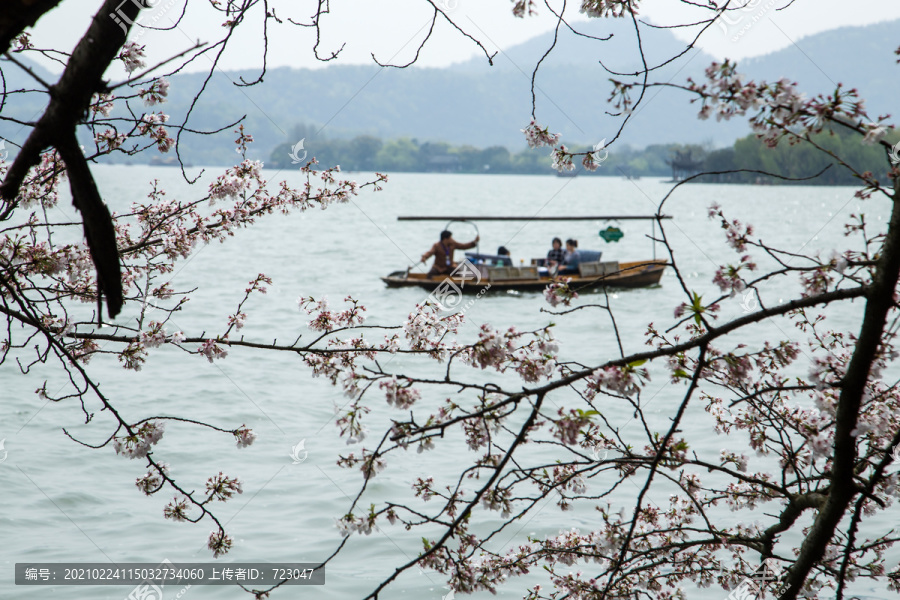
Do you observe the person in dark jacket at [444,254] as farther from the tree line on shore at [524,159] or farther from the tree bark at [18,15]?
the tree line on shore at [524,159]

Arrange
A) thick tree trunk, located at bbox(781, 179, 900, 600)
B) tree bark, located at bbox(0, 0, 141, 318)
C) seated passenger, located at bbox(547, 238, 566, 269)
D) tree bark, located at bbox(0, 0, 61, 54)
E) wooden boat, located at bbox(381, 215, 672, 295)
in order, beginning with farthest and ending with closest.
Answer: seated passenger, located at bbox(547, 238, 566, 269)
wooden boat, located at bbox(381, 215, 672, 295)
tree bark, located at bbox(0, 0, 141, 318)
thick tree trunk, located at bbox(781, 179, 900, 600)
tree bark, located at bbox(0, 0, 61, 54)

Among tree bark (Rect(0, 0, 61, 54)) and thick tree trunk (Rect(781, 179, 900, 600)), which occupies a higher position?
tree bark (Rect(0, 0, 61, 54))

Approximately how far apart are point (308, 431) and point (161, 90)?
8167 mm

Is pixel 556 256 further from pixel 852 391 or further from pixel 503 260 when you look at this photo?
pixel 852 391

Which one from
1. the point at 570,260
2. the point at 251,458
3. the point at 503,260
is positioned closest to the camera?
the point at 251,458

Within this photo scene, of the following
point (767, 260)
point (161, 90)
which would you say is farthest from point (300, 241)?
point (161, 90)

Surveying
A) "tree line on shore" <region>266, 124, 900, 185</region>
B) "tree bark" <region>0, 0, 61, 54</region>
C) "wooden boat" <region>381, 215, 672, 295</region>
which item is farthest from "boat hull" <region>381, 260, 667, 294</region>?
"tree line on shore" <region>266, 124, 900, 185</region>

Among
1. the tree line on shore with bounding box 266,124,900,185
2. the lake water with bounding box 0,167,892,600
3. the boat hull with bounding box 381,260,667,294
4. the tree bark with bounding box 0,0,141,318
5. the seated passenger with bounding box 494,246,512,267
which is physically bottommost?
the lake water with bounding box 0,167,892,600

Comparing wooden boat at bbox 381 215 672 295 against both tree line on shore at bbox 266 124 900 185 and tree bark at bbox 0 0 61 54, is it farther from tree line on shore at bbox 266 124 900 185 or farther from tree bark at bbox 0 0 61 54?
tree line on shore at bbox 266 124 900 185

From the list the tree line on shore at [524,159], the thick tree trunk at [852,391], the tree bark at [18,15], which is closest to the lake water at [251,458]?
the thick tree trunk at [852,391]

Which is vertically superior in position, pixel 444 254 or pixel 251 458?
pixel 444 254

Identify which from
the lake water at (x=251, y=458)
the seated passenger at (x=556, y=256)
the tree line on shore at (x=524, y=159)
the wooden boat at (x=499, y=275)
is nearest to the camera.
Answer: the lake water at (x=251, y=458)

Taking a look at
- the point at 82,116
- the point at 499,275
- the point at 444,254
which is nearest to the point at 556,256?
the point at 499,275

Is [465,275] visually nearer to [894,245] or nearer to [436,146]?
[894,245]
